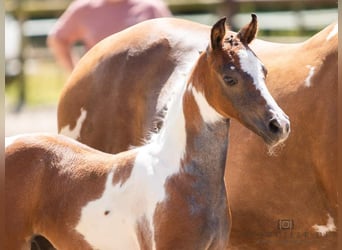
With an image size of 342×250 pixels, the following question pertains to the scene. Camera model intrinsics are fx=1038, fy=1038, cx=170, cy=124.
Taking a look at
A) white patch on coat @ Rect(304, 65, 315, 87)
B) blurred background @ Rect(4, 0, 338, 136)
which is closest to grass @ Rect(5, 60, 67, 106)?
blurred background @ Rect(4, 0, 338, 136)

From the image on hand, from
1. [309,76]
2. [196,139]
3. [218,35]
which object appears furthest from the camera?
[309,76]

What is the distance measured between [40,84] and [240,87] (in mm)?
10002

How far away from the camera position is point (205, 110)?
357cm

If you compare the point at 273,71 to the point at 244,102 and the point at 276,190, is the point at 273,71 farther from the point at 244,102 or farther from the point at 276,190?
the point at 244,102

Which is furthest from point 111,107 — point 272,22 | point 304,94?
point 272,22

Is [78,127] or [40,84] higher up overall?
[78,127]

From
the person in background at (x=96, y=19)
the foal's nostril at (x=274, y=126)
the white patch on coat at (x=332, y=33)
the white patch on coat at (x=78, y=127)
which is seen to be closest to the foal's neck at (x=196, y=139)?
the foal's nostril at (x=274, y=126)

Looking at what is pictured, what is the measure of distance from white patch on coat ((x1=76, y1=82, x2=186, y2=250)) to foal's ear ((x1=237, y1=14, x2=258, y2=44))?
0.31 m

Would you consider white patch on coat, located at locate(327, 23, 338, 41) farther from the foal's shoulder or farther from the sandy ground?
the sandy ground

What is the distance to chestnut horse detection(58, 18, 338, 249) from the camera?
3.95 meters

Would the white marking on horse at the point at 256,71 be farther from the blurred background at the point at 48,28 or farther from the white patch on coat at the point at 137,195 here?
the blurred background at the point at 48,28

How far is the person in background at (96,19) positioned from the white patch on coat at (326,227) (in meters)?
4.16

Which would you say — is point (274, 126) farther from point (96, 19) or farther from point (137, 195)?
point (96, 19)

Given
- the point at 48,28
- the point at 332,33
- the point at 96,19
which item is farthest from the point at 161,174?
the point at 48,28
